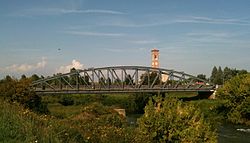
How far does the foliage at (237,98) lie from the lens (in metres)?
74.4

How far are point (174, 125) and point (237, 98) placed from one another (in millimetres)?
52776

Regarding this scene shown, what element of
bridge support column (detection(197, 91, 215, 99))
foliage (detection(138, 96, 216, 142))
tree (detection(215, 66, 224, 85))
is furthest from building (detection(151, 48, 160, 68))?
foliage (detection(138, 96, 216, 142))

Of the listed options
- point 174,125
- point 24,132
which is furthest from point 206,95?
point 24,132

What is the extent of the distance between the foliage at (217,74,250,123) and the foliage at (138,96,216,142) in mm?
45647

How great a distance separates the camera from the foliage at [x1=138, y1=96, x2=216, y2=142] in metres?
28.5

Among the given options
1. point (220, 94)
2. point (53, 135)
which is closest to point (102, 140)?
point (53, 135)

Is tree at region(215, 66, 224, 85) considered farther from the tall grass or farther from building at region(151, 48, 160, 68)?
the tall grass

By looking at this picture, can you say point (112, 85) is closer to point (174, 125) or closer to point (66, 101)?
point (66, 101)

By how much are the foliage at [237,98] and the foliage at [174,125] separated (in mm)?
45647

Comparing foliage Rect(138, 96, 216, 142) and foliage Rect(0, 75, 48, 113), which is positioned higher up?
foliage Rect(0, 75, 48, 113)

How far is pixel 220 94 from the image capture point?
82812 mm

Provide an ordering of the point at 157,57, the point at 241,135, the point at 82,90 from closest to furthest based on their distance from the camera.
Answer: the point at 241,135 < the point at 82,90 < the point at 157,57

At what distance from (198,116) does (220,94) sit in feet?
175

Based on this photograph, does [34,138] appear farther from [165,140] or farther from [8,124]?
[165,140]
